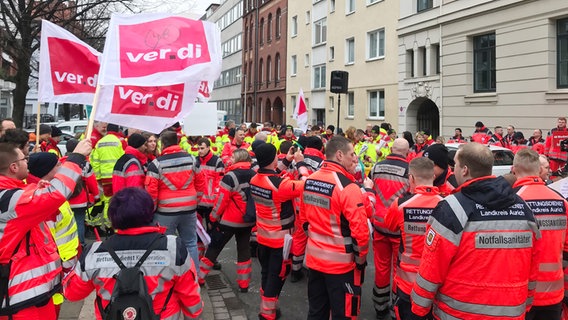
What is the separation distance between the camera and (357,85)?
92.0 ft

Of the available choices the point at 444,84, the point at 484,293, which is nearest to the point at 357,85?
the point at 444,84

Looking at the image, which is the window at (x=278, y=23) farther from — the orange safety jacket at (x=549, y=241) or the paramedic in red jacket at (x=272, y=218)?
the orange safety jacket at (x=549, y=241)

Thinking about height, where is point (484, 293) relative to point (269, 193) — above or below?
below

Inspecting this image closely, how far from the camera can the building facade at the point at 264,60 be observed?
42.5 metres

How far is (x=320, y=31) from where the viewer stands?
34.2 metres

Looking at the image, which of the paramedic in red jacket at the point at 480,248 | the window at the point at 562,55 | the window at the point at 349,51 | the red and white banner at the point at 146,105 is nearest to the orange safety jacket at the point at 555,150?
the window at the point at 562,55

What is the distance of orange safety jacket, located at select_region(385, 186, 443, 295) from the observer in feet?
12.7

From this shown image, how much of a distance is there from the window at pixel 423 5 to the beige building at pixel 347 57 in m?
1.46

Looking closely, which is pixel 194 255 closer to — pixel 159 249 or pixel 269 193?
pixel 269 193

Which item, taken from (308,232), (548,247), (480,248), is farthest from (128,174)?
(548,247)

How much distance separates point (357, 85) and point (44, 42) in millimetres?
24569

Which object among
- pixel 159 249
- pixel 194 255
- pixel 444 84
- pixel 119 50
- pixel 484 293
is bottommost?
pixel 194 255

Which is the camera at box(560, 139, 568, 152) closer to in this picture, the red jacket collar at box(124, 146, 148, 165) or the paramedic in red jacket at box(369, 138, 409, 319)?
the paramedic in red jacket at box(369, 138, 409, 319)

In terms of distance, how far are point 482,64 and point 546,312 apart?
17.7m
